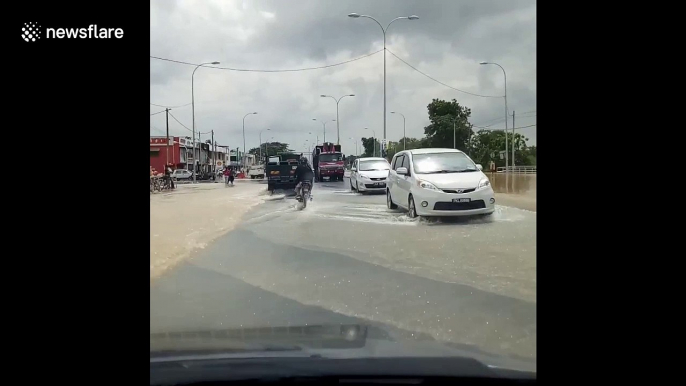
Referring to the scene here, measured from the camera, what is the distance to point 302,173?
881 cm

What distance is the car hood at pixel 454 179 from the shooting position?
7.25 m

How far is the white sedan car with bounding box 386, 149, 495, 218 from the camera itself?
7168 millimetres

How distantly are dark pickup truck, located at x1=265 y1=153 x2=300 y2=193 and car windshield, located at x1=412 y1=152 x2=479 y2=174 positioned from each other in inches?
72.5

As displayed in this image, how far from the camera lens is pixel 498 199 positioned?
6.93 meters

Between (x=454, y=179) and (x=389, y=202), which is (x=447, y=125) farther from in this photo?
(x=389, y=202)

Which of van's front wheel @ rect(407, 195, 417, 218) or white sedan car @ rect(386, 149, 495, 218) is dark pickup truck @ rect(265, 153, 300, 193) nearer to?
white sedan car @ rect(386, 149, 495, 218)

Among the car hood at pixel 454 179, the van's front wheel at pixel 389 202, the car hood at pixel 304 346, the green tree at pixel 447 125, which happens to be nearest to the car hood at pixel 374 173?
the van's front wheel at pixel 389 202

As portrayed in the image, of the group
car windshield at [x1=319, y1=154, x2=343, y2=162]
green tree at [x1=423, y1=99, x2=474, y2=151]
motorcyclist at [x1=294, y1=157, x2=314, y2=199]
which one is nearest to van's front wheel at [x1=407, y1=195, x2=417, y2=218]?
green tree at [x1=423, y1=99, x2=474, y2=151]
